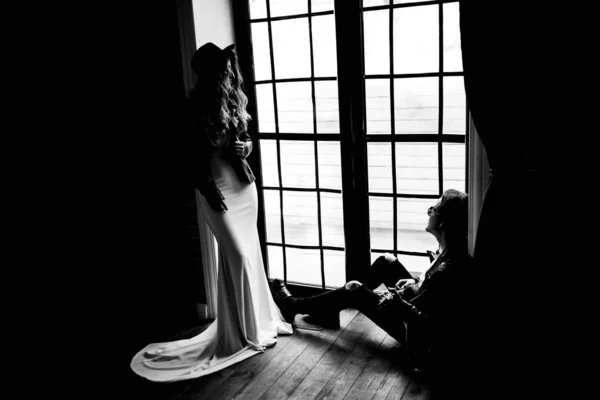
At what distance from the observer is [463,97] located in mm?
3254

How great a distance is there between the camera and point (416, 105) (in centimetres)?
340

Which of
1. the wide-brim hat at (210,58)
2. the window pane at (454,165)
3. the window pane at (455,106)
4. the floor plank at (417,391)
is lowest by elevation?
the floor plank at (417,391)

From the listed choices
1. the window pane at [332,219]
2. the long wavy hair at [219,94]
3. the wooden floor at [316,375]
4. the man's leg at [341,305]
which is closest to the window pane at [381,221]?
the window pane at [332,219]

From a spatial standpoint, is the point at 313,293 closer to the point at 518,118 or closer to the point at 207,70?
the point at 207,70

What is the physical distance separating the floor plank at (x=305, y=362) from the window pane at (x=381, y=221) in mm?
557

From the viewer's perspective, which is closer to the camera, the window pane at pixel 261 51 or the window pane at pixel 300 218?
the window pane at pixel 261 51

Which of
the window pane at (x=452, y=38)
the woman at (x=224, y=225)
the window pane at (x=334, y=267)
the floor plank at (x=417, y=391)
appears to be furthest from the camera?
the window pane at (x=334, y=267)

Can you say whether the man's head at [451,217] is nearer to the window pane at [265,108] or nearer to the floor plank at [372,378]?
the floor plank at [372,378]

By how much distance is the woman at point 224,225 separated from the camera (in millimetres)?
3275

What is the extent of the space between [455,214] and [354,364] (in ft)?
3.46

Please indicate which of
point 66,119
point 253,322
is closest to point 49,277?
point 66,119

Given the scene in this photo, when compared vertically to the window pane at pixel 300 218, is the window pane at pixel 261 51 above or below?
above

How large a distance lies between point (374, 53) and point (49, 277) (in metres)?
2.49

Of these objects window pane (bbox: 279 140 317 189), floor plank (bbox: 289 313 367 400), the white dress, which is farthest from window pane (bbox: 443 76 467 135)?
floor plank (bbox: 289 313 367 400)
